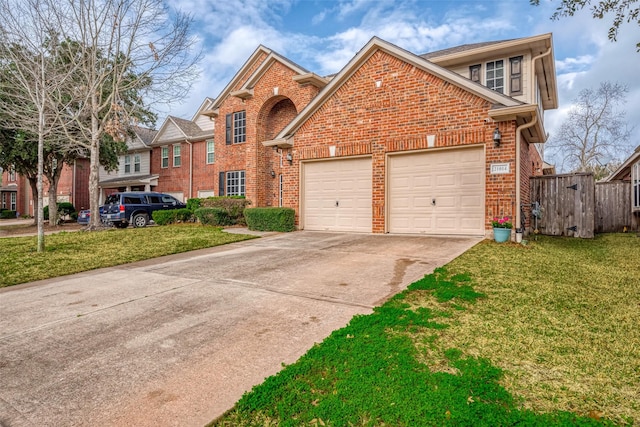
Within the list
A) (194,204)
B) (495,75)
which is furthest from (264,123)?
(495,75)

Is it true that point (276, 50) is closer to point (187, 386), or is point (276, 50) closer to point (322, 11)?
point (322, 11)

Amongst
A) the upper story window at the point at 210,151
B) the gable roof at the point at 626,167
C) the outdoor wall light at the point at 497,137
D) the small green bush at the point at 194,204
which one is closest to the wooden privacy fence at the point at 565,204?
the gable roof at the point at 626,167

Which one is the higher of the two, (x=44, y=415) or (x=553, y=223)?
(x=553, y=223)

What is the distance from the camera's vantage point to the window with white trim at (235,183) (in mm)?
18825

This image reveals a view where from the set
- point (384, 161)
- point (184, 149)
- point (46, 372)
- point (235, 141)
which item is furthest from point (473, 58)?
point (184, 149)

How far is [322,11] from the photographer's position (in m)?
12.9

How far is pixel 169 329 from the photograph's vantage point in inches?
135

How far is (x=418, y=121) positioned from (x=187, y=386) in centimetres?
898

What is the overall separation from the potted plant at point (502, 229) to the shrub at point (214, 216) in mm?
10604

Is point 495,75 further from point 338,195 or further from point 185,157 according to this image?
point 185,157

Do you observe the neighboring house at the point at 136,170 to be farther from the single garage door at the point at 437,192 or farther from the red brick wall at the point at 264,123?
the single garage door at the point at 437,192

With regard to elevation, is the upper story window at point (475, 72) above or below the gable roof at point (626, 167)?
above

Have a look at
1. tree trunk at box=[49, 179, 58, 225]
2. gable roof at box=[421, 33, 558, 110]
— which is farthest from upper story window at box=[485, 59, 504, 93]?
tree trunk at box=[49, 179, 58, 225]

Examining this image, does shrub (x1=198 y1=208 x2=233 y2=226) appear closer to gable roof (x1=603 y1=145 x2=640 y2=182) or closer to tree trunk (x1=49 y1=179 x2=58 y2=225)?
tree trunk (x1=49 y1=179 x2=58 y2=225)
